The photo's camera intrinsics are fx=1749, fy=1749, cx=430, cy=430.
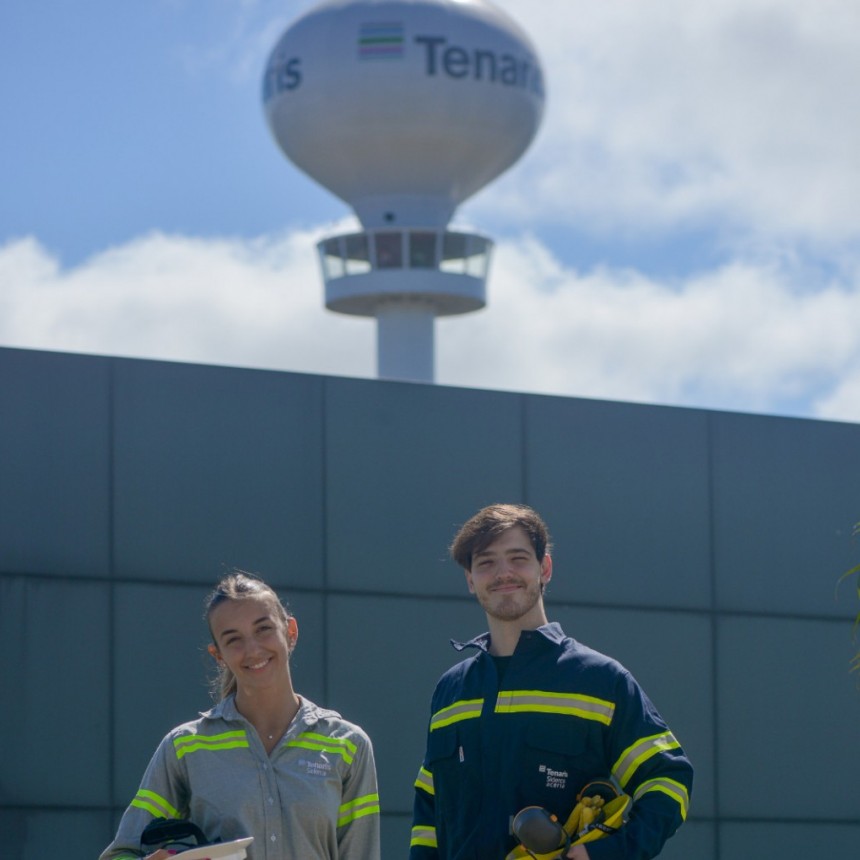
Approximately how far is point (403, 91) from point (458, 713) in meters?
27.3

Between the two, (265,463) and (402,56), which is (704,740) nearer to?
(265,463)

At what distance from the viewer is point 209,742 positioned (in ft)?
14.9

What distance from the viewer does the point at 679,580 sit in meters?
13.9

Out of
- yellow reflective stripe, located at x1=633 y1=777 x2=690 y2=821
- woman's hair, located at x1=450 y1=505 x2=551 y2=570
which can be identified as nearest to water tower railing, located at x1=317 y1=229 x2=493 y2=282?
woman's hair, located at x1=450 y1=505 x2=551 y2=570

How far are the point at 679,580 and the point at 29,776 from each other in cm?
531

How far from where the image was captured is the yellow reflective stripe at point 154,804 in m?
4.49

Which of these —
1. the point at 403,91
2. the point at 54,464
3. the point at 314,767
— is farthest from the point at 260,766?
the point at 403,91

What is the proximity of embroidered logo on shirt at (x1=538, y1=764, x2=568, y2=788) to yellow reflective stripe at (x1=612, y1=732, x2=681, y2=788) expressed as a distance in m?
0.14

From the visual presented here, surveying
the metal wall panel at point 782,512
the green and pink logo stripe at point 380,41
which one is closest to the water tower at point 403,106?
the green and pink logo stripe at point 380,41

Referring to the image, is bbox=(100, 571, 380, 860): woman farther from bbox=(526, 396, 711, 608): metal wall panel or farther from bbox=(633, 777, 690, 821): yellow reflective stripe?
bbox=(526, 396, 711, 608): metal wall panel

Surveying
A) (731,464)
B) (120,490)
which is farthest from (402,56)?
(120,490)

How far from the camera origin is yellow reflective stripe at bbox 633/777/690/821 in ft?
14.4

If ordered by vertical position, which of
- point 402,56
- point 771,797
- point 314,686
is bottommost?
point 771,797

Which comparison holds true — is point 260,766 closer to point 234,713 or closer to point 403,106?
point 234,713
